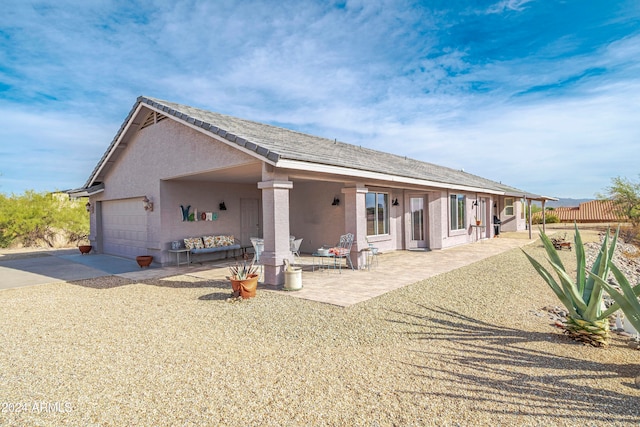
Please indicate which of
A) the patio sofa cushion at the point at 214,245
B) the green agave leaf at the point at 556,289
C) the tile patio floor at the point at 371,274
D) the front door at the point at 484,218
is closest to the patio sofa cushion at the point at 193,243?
the patio sofa cushion at the point at 214,245

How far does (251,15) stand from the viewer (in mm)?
10008

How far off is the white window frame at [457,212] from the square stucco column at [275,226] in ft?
34.9

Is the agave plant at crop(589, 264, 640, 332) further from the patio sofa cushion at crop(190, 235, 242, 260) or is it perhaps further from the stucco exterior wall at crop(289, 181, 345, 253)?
the patio sofa cushion at crop(190, 235, 242, 260)

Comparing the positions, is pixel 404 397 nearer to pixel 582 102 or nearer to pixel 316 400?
pixel 316 400

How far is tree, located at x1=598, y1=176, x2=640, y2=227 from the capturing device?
79.8ft

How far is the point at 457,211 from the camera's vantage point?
1670cm

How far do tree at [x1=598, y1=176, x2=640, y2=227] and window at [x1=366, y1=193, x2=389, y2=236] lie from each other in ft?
71.0

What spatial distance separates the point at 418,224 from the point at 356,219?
618 centimetres

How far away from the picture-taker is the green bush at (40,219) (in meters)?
18.5

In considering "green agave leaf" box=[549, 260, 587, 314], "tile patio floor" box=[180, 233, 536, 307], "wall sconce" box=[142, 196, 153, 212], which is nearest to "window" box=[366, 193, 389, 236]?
"tile patio floor" box=[180, 233, 536, 307]

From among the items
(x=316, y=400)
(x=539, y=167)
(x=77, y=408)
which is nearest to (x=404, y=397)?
(x=316, y=400)

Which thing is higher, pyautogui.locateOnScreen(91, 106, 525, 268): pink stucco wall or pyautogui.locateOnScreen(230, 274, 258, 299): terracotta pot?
pyautogui.locateOnScreen(91, 106, 525, 268): pink stucco wall

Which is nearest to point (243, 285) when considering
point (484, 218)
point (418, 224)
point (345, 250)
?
point (345, 250)

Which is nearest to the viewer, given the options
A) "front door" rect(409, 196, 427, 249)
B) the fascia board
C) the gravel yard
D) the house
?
the gravel yard
